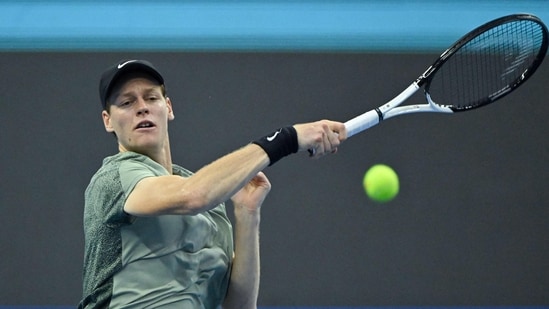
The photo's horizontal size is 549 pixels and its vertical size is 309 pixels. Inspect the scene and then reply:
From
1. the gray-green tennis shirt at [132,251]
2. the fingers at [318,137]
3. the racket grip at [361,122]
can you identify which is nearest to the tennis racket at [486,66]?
the racket grip at [361,122]

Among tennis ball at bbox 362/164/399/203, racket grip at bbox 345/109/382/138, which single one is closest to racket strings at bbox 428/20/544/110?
tennis ball at bbox 362/164/399/203

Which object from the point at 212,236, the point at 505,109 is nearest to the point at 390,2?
the point at 505,109

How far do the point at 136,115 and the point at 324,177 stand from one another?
88.8 inches

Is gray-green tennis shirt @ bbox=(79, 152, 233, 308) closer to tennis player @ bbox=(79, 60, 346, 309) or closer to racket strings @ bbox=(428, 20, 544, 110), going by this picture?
tennis player @ bbox=(79, 60, 346, 309)

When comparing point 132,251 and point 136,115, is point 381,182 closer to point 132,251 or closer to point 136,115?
point 136,115

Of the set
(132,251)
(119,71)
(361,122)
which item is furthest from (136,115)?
(361,122)

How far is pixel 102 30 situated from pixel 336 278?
164cm

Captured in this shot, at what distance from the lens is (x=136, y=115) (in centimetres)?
196

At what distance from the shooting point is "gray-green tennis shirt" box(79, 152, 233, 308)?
1.79 meters

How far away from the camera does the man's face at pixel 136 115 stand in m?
1.96

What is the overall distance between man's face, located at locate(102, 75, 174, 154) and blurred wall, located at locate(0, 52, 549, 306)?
2100mm

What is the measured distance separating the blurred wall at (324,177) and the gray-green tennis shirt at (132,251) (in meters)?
2.23

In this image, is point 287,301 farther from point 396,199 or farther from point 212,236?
point 212,236

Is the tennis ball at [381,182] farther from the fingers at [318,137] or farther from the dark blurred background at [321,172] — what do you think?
the fingers at [318,137]
